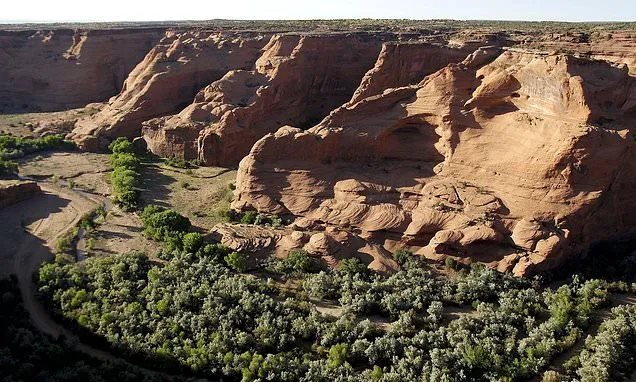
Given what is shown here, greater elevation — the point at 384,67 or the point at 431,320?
the point at 384,67

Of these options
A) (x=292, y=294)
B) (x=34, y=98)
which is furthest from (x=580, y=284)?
(x=34, y=98)

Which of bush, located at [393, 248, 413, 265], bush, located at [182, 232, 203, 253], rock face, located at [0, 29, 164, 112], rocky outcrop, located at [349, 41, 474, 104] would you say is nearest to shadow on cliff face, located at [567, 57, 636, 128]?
bush, located at [393, 248, 413, 265]

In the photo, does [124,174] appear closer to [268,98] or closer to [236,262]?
[268,98]

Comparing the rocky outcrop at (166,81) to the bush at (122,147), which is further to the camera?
the rocky outcrop at (166,81)

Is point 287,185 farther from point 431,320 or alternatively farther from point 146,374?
point 146,374

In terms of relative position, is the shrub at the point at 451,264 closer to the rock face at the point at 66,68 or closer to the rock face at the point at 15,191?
the rock face at the point at 15,191

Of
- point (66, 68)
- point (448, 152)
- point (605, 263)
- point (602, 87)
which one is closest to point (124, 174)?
point (448, 152)

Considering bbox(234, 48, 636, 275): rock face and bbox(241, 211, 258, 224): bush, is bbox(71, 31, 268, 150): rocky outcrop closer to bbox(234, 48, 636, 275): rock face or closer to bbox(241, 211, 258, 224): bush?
bbox(234, 48, 636, 275): rock face

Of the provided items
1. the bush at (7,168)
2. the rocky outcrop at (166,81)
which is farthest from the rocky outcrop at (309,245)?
the rocky outcrop at (166,81)
